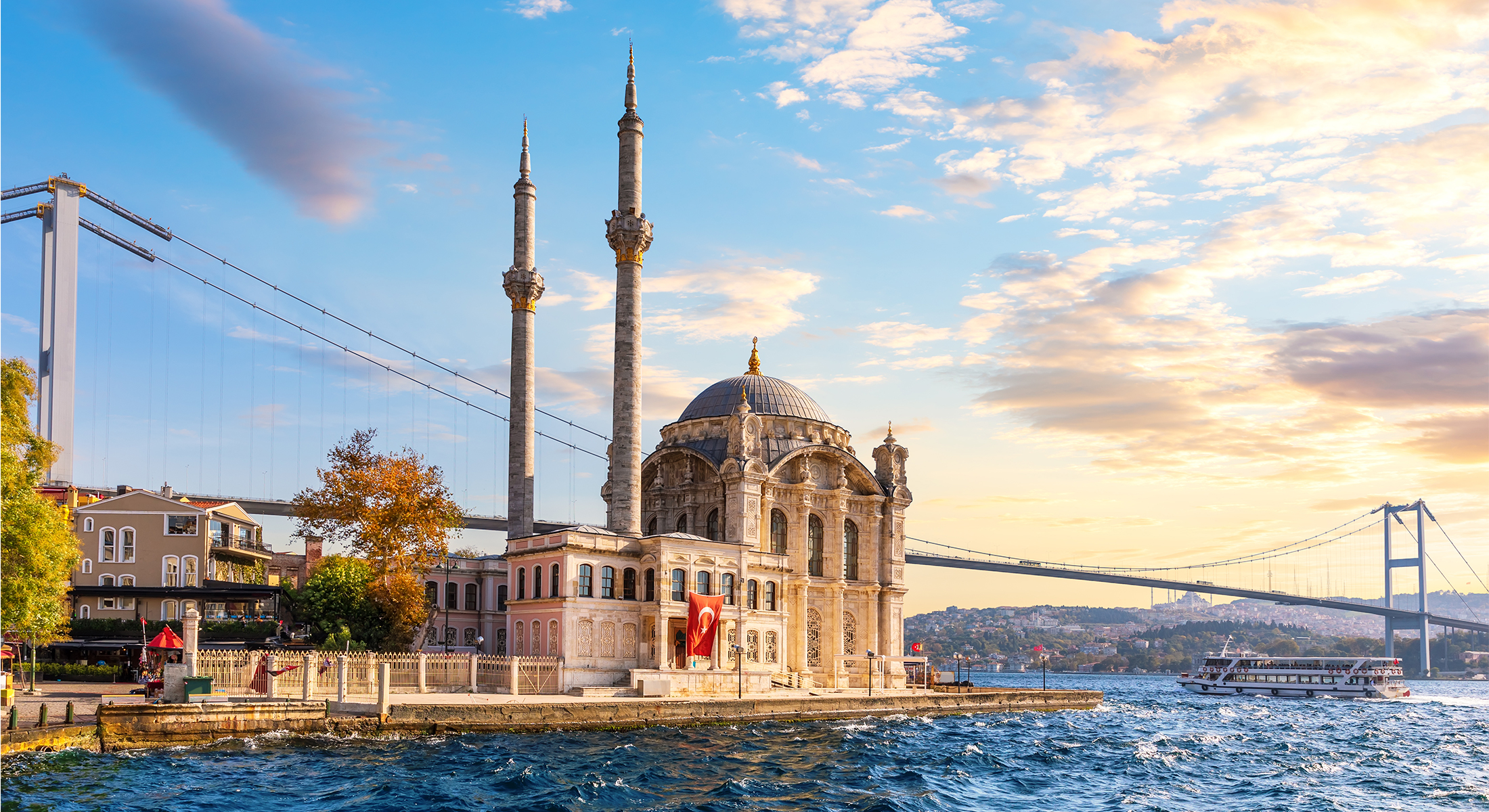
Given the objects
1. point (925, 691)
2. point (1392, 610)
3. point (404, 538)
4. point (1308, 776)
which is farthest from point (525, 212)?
point (1392, 610)

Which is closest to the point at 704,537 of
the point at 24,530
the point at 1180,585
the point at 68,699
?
the point at 68,699

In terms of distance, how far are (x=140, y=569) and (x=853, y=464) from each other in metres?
31.7

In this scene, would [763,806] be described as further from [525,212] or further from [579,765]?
[525,212]

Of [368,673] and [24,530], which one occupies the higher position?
[24,530]

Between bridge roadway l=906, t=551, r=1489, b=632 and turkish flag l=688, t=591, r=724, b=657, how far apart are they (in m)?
56.0

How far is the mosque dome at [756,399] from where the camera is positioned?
54875mm

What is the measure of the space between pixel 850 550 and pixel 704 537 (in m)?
8.03

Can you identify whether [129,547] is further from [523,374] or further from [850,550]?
[850,550]

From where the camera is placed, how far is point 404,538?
136 feet

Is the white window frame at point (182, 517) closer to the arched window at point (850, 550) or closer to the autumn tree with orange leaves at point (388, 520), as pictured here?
the autumn tree with orange leaves at point (388, 520)

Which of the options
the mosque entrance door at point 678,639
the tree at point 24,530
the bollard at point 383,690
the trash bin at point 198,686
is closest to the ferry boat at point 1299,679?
the mosque entrance door at point 678,639

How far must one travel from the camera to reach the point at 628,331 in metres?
44.4

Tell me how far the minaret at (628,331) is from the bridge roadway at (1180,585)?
55.5 meters

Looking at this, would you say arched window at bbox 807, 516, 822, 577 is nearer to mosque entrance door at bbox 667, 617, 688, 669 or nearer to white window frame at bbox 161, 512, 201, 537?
mosque entrance door at bbox 667, 617, 688, 669
